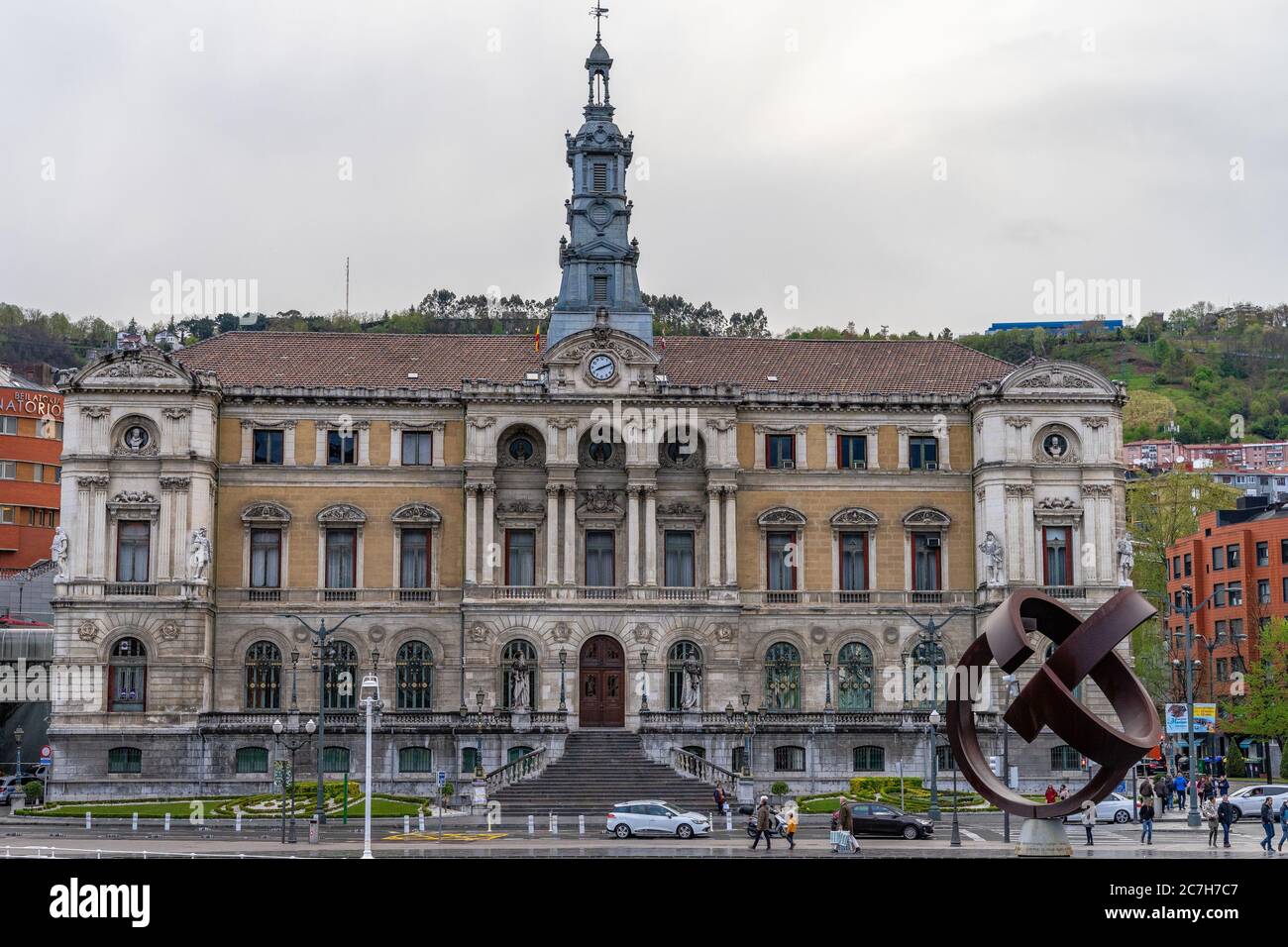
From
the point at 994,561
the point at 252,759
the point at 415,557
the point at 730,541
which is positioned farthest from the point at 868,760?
the point at 252,759

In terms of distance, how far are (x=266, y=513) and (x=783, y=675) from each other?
2446 cm

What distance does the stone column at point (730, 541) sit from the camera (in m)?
83.8

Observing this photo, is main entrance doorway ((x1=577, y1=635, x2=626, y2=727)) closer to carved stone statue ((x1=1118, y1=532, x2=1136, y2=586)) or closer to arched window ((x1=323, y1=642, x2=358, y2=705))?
arched window ((x1=323, y1=642, x2=358, y2=705))

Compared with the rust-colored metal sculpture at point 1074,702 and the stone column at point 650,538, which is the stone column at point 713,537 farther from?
the rust-colored metal sculpture at point 1074,702

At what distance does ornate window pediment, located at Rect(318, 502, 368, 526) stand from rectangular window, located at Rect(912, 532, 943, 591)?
25.2 m

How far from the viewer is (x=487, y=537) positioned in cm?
8325

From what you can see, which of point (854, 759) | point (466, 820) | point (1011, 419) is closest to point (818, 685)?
point (854, 759)

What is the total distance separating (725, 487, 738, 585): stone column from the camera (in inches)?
3297

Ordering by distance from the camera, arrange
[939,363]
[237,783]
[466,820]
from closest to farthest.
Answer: [466,820] < [237,783] < [939,363]

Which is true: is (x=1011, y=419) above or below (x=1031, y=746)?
above

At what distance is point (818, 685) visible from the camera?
84.9 meters

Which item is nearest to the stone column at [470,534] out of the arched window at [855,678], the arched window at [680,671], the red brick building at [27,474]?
the arched window at [680,671]
